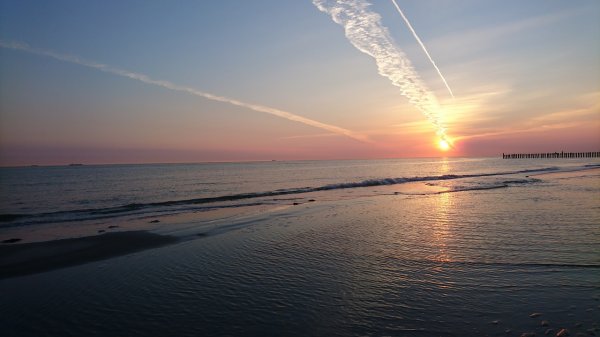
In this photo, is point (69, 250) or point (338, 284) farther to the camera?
point (69, 250)

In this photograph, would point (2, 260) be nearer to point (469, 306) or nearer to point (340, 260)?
point (340, 260)

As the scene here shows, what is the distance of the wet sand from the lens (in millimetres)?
10719

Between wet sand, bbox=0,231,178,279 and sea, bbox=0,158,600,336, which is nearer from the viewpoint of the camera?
sea, bbox=0,158,600,336

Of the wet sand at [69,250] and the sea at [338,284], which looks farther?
the wet sand at [69,250]

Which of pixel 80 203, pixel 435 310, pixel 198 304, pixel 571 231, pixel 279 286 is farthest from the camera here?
pixel 80 203

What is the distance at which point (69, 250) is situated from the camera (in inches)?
502

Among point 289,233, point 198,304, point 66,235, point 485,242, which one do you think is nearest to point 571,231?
point 485,242

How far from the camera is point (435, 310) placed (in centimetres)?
610

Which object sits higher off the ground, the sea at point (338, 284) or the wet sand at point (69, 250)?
the sea at point (338, 284)

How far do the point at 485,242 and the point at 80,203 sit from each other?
104 feet

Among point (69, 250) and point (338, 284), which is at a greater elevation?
point (338, 284)

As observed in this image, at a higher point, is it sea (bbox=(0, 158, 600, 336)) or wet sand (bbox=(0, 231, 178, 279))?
sea (bbox=(0, 158, 600, 336))

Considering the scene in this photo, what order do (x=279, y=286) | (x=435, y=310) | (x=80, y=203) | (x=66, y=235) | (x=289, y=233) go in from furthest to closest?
(x=80, y=203), (x=66, y=235), (x=289, y=233), (x=279, y=286), (x=435, y=310)

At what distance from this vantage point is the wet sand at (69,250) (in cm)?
1072
